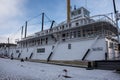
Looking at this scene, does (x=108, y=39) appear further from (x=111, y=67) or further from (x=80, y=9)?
(x=80, y=9)

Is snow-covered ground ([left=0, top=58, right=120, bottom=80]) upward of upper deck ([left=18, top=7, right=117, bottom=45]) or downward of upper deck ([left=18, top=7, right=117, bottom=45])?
downward

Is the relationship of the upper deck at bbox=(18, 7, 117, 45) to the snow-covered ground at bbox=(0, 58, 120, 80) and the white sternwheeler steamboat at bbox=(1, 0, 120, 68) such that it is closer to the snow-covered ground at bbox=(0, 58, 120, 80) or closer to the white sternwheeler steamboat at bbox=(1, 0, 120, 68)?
the white sternwheeler steamboat at bbox=(1, 0, 120, 68)

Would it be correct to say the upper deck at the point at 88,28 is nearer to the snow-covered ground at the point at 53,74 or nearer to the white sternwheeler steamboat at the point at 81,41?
the white sternwheeler steamboat at the point at 81,41

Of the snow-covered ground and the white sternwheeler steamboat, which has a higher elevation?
the white sternwheeler steamboat

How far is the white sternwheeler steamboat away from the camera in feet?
62.2

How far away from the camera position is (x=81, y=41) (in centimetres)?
2088

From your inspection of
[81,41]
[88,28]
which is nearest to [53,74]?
[81,41]

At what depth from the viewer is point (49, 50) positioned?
85.4 feet

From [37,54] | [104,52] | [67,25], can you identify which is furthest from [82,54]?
[37,54]

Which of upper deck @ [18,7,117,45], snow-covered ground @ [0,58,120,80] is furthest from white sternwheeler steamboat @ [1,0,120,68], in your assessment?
snow-covered ground @ [0,58,120,80]

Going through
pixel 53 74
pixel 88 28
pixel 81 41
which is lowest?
pixel 53 74

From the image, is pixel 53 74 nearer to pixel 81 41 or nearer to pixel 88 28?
pixel 81 41

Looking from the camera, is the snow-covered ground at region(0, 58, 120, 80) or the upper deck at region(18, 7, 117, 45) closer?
the snow-covered ground at region(0, 58, 120, 80)

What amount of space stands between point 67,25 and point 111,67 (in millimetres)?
12820
